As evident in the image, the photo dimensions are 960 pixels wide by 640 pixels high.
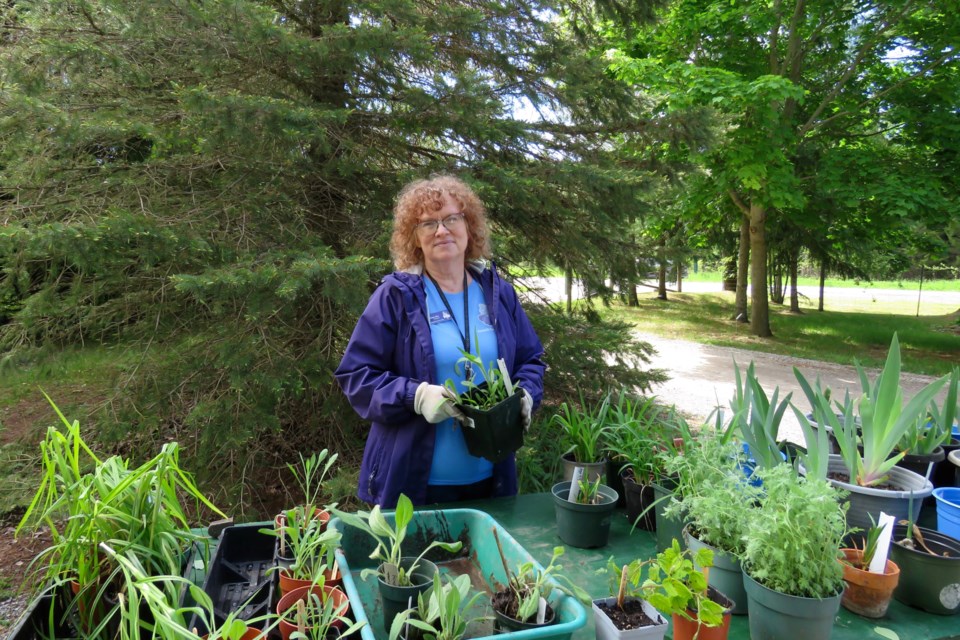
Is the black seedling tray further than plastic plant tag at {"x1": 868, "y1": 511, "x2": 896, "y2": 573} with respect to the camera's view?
No

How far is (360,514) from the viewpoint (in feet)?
3.80

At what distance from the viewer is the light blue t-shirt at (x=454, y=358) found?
6.41ft

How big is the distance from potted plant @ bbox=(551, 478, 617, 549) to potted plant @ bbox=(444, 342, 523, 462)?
23 cm

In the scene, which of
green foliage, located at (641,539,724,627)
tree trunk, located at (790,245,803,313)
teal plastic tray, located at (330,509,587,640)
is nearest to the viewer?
green foliage, located at (641,539,724,627)

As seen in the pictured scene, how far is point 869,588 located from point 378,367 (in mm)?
1397

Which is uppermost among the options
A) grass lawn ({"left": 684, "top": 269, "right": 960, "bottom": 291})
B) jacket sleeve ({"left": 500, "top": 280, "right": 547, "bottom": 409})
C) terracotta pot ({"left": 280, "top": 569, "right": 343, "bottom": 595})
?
jacket sleeve ({"left": 500, "top": 280, "right": 547, "bottom": 409})

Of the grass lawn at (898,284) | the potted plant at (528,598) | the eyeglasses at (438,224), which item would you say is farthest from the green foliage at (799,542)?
the grass lawn at (898,284)

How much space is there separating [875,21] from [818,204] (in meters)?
3.16

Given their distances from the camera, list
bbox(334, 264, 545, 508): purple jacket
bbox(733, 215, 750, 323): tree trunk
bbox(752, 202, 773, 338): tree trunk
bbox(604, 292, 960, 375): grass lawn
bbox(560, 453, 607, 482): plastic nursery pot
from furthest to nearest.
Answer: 1. bbox(733, 215, 750, 323): tree trunk
2. bbox(752, 202, 773, 338): tree trunk
3. bbox(604, 292, 960, 375): grass lawn
4. bbox(334, 264, 545, 508): purple jacket
5. bbox(560, 453, 607, 482): plastic nursery pot

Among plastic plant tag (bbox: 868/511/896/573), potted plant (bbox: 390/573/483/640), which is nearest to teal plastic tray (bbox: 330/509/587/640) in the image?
potted plant (bbox: 390/573/483/640)

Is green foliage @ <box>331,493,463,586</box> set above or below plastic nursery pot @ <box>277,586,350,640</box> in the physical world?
above

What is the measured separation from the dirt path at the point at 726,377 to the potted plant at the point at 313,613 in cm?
588

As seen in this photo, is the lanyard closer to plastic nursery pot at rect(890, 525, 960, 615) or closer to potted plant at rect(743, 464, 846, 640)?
potted plant at rect(743, 464, 846, 640)

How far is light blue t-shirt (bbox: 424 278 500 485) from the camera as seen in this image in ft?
6.41
